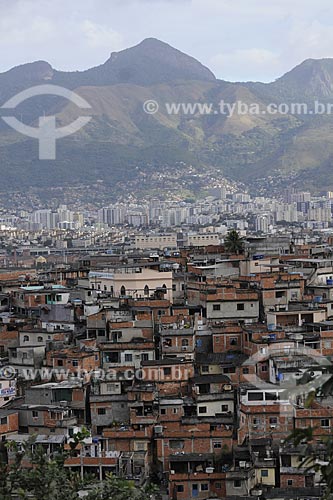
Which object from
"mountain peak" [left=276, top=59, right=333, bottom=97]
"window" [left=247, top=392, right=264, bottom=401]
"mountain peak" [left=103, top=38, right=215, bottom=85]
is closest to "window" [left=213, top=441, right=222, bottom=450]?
"window" [left=247, top=392, right=264, bottom=401]

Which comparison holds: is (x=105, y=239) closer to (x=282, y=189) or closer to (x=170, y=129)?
(x=282, y=189)

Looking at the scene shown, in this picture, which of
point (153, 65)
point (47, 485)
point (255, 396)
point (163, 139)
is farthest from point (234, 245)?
point (153, 65)

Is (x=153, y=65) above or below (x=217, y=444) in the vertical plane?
above

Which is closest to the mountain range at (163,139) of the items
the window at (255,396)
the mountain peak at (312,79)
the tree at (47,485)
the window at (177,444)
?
the mountain peak at (312,79)

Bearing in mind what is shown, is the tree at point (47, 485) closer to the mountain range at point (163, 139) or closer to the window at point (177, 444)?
the window at point (177, 444)

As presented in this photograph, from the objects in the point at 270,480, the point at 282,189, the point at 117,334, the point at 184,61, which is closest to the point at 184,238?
the point at 117,334

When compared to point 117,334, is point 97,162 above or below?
above

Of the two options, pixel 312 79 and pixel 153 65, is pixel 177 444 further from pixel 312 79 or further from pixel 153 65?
pixel 312 79

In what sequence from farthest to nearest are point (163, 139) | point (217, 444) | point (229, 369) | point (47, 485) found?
1. point (163, 139)
2. point (229, 369)
3. point (217, 444)
4. point (47, 485)
